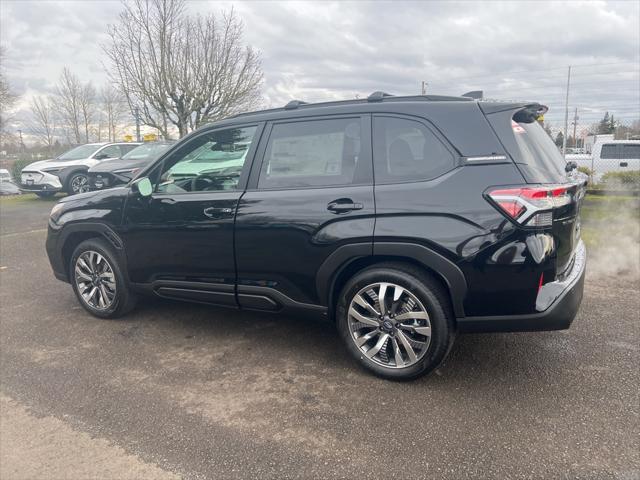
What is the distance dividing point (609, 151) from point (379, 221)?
16.9 m

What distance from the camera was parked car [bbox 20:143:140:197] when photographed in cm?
1327

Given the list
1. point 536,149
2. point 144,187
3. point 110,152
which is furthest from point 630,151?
point 144,187

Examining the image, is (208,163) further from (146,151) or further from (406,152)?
(146,151)

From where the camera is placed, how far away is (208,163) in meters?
3.85

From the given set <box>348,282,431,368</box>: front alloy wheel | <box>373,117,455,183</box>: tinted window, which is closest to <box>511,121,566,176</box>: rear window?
<box>373,117,455,183</box>: tinted window

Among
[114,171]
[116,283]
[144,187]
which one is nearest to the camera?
[144,187]

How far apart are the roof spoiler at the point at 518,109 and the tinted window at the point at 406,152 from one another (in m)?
0.37

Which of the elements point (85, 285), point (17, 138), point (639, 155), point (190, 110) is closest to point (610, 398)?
point (85, 285)

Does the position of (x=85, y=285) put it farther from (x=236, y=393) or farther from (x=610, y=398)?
(x=610, y=398)

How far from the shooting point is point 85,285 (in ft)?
14.8

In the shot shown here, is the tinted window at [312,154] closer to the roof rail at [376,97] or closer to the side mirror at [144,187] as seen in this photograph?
the roof rail at [376,97]

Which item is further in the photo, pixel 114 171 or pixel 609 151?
pixel 609 151

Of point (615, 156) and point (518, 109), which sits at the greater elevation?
point (518, 109)

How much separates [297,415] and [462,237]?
1.45 m
